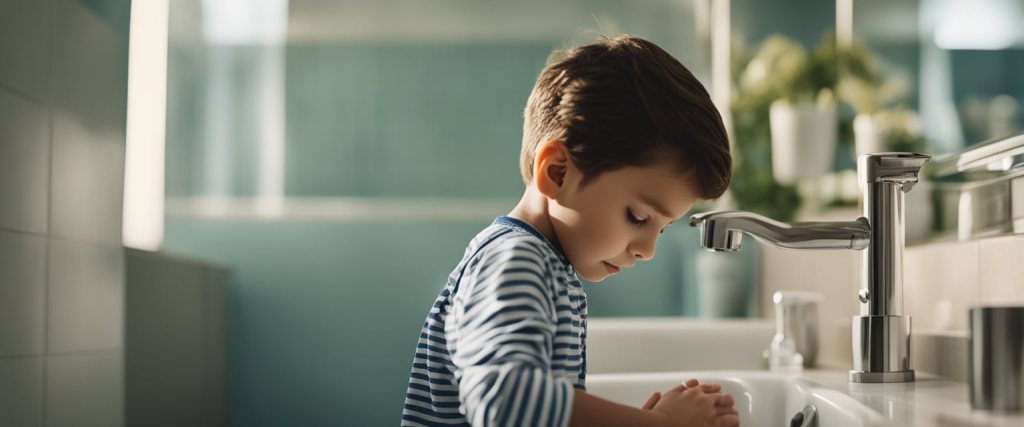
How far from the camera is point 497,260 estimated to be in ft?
1.89

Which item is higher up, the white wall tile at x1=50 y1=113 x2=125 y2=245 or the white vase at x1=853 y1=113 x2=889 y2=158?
the white vase at x1=853 y1=113 x2=889 y2=158

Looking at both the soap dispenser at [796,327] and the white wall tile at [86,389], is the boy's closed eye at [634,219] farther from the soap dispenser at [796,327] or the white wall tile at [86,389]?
the white wall tile at [86,389]

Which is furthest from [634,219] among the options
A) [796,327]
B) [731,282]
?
[731,282]

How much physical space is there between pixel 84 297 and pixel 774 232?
0.79m

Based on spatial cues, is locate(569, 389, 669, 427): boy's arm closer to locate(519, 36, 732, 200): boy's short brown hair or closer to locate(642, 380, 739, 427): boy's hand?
locate(642, 380, 739, 427): boy's hand

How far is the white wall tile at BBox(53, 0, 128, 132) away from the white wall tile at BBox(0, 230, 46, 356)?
0.56 ft

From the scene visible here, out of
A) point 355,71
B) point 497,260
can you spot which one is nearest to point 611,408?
point 497,260

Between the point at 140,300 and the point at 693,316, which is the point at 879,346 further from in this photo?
the point at 140,300

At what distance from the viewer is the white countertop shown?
497 millimetres

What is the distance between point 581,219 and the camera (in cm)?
65

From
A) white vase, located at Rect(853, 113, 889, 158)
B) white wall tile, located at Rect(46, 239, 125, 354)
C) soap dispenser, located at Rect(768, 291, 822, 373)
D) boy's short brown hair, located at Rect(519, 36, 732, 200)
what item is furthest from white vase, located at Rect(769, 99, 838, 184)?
white wall tile, located at Rect(46, 239, 125, 354)

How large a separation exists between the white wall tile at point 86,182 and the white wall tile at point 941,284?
0.96 m

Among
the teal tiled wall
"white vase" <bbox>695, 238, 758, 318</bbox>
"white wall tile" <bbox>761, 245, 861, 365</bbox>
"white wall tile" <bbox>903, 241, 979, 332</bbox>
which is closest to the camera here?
"white wall tile" <bbox>903, 241, 979, 332</bbox>

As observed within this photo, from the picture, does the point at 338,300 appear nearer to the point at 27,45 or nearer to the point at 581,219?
the point at 27,45
